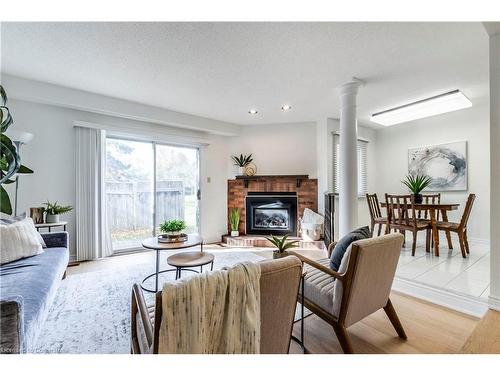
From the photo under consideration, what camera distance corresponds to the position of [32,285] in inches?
63.1

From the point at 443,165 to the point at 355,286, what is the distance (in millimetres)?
4083

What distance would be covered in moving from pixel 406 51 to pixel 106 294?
12.3ft

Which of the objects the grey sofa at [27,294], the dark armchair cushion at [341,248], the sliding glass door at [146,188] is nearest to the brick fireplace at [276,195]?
the sliding glass door at [146,188]

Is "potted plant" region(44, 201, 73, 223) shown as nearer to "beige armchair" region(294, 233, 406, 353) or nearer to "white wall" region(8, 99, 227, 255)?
"white wall" region(8, 99, 227, 255)

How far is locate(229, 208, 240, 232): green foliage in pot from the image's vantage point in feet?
15.3

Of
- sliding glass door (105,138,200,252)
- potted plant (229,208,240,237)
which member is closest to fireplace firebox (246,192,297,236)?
potted plant (229,208,240,237)

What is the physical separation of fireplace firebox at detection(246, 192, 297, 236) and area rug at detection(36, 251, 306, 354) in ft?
7.00

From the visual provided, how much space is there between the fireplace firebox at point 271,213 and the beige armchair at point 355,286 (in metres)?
2.83

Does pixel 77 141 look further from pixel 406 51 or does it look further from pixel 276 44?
pixel 406 51

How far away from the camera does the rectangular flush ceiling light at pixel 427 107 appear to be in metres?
3.23

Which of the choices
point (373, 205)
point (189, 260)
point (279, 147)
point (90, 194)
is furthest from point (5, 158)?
point (373, 205)

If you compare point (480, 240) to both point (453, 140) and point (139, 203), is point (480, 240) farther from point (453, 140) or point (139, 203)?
point (139, 203)
